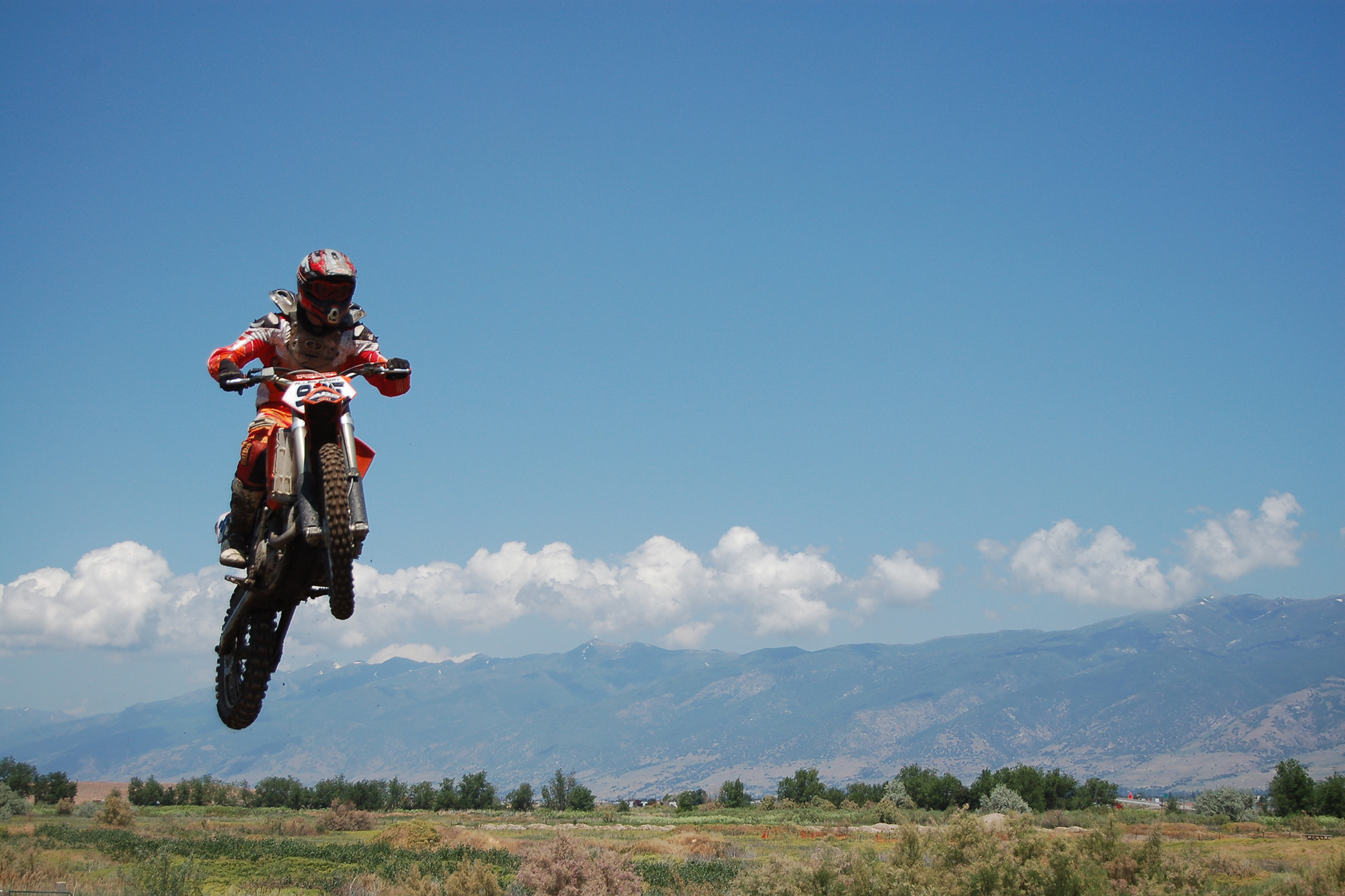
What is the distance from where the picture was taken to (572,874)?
27422 millimetres

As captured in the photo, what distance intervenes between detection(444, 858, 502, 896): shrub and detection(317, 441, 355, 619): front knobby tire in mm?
22093

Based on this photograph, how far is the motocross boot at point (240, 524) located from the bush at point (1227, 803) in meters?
77.3

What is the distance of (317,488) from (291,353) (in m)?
1.77

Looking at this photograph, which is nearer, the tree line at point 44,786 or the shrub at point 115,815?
the shrub at point 115,815

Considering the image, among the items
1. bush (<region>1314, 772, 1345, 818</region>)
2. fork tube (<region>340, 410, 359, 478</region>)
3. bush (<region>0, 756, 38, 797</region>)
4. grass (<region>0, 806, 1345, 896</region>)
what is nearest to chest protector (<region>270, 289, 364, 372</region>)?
fork tube (<region>340, 410, 359, 478</region>)

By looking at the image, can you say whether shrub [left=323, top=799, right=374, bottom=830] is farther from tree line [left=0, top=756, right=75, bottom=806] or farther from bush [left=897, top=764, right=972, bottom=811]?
bush [left=897, top=764, right=972, bottom=811]

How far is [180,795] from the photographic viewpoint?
297ft

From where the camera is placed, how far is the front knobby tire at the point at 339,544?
7.16 meters

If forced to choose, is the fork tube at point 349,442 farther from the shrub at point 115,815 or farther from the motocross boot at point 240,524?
the shrub at point 115,815

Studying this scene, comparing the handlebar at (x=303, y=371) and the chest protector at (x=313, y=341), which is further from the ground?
the chest protector at (x=313, y=341)

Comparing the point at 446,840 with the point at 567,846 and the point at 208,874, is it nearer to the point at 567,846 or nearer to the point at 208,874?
the point at 208,874

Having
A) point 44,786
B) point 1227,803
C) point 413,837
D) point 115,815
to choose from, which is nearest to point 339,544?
point 413,837

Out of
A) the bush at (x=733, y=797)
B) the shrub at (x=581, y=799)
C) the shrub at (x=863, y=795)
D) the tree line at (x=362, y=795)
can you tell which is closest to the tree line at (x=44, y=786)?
the tree line at (x=362, y=795)

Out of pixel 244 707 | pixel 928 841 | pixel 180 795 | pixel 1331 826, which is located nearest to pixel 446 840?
pixel 928 841
